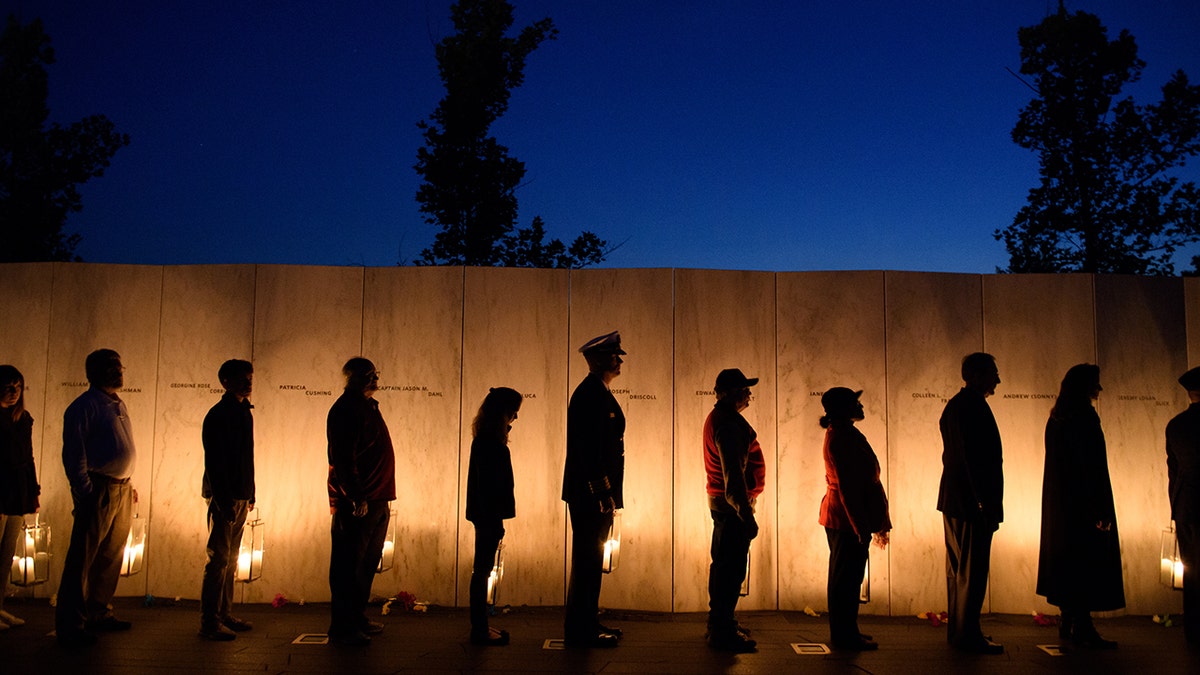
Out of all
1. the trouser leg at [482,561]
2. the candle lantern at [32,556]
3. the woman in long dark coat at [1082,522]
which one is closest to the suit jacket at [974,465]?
the woman in long dark coat at [1082,522]

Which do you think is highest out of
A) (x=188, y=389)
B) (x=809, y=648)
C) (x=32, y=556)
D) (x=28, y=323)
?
(x=28, y=323)

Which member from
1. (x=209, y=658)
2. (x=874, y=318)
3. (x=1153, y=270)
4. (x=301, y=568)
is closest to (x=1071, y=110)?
(x=1153, y=270)

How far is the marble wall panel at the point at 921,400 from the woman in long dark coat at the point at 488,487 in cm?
315

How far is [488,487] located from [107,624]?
268 centimetres

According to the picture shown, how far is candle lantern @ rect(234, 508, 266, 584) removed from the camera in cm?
537

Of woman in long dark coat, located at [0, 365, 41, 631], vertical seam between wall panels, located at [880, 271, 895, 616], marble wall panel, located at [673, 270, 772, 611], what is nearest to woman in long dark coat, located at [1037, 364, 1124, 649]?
vertical seam between wall panels, located at [880, 271, 895, 616]

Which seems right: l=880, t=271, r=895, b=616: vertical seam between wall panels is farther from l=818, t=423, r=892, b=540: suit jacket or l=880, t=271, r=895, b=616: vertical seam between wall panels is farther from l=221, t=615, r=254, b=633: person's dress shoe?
l=221, t=615, r=254, b=633: person's dress shoe

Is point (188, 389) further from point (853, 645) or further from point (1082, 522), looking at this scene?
point (1082, 522)

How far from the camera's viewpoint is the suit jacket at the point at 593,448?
472cm

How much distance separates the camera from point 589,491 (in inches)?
186

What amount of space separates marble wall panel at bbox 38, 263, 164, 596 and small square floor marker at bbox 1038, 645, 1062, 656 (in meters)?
6.33

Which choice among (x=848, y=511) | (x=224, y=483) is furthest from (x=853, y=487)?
(x=224, y=483)

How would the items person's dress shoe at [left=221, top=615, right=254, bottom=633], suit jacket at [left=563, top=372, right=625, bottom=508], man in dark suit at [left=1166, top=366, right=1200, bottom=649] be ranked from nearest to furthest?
suit jacket at [left=563, top=372, right=625, bottom=508] < man in dark suit at [left=1166, top=366, right=1200, bottom=649] < person's dress shoe at [left=221, top=615, right=254, bottom=633]

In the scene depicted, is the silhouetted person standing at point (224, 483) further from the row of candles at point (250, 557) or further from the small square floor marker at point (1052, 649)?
the small square floor marker at point (1052, 649)
